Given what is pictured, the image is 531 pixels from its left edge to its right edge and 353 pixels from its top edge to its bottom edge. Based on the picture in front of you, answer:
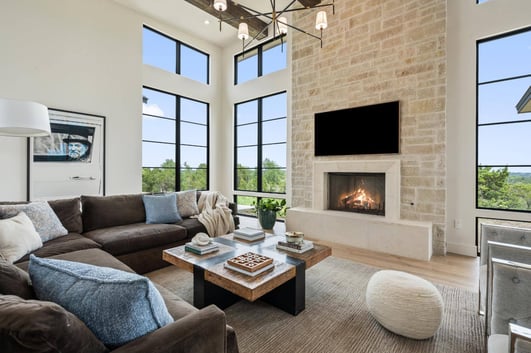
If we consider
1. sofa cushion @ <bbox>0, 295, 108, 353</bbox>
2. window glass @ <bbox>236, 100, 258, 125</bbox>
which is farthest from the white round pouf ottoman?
window glass @ <bbox>236, 100, 258, 125</bbox>

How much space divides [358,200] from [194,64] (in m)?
4.83

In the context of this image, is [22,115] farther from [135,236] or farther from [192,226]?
[192,226]

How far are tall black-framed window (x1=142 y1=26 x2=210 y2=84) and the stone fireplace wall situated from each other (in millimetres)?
2673

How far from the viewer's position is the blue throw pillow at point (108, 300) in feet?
2.66

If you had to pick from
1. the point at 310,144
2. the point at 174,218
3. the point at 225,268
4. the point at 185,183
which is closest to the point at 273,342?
the point at 225,268

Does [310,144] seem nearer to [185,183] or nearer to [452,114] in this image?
[452,114]

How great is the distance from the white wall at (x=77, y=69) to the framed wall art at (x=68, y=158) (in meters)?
0.12

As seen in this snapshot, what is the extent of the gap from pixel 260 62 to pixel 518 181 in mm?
5032

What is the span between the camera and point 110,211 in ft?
10.5

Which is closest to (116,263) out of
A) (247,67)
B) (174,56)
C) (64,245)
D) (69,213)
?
(64,245)

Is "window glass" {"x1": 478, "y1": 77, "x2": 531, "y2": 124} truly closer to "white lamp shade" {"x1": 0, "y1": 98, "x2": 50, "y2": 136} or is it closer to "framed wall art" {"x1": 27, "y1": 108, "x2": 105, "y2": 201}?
"white lamp shade" {"x1": 0, "y1": 98, "x2": 50, "y2": 136}

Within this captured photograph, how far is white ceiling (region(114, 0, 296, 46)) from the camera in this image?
466 centimetres

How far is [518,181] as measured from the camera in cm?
319

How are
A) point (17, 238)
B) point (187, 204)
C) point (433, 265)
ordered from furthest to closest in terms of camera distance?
point (187, 204) → point (433, 265) → point (17, 238)
